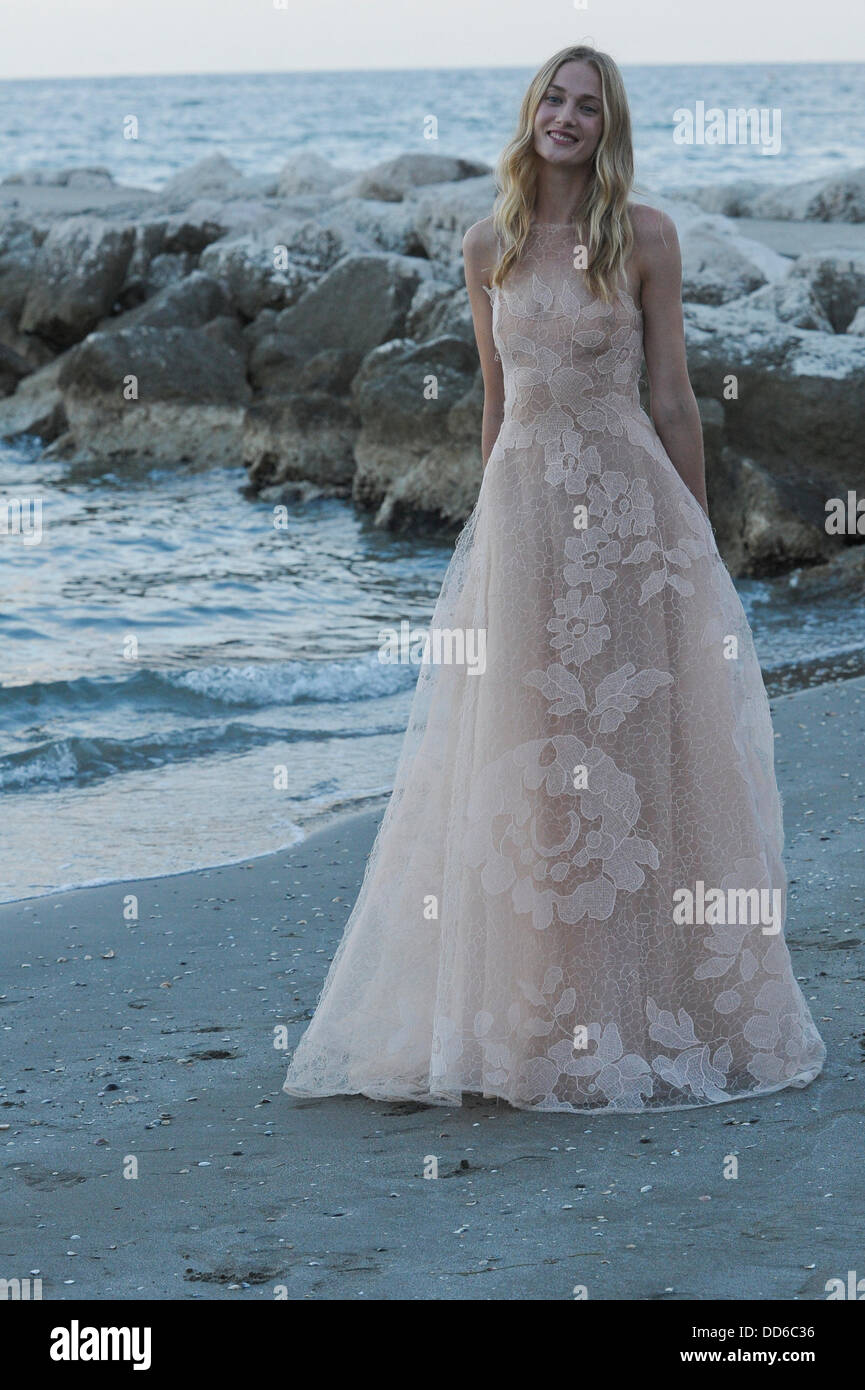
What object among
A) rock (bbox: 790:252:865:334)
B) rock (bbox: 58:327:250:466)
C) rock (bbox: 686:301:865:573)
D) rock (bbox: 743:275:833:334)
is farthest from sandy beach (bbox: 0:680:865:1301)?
rock (bbox: 58:327:250:466)

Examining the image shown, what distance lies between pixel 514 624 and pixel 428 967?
0.78 m

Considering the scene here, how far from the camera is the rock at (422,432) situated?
1261cm

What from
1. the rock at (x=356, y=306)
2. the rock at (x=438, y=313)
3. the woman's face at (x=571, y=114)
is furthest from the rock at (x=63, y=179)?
the woman's face at (x=571, y=114)

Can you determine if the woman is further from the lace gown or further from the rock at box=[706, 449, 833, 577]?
the rock at box=[706, 449, 833, 577]

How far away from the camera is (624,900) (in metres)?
3.51

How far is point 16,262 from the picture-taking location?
66.2ft

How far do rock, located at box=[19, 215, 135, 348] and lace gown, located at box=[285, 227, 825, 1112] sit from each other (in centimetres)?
1635

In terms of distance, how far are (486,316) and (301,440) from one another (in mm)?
11252

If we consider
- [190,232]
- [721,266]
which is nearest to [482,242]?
[721,266]

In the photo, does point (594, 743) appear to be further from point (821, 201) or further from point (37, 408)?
point (821, 201)

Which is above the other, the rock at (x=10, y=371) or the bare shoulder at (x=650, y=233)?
the bare shoulder at (x=650, y=233)

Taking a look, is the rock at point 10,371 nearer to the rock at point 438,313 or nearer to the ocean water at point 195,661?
the ocean water at point 195,661

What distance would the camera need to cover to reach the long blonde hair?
3371 millimetres

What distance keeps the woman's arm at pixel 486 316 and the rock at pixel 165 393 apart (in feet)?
41.7
